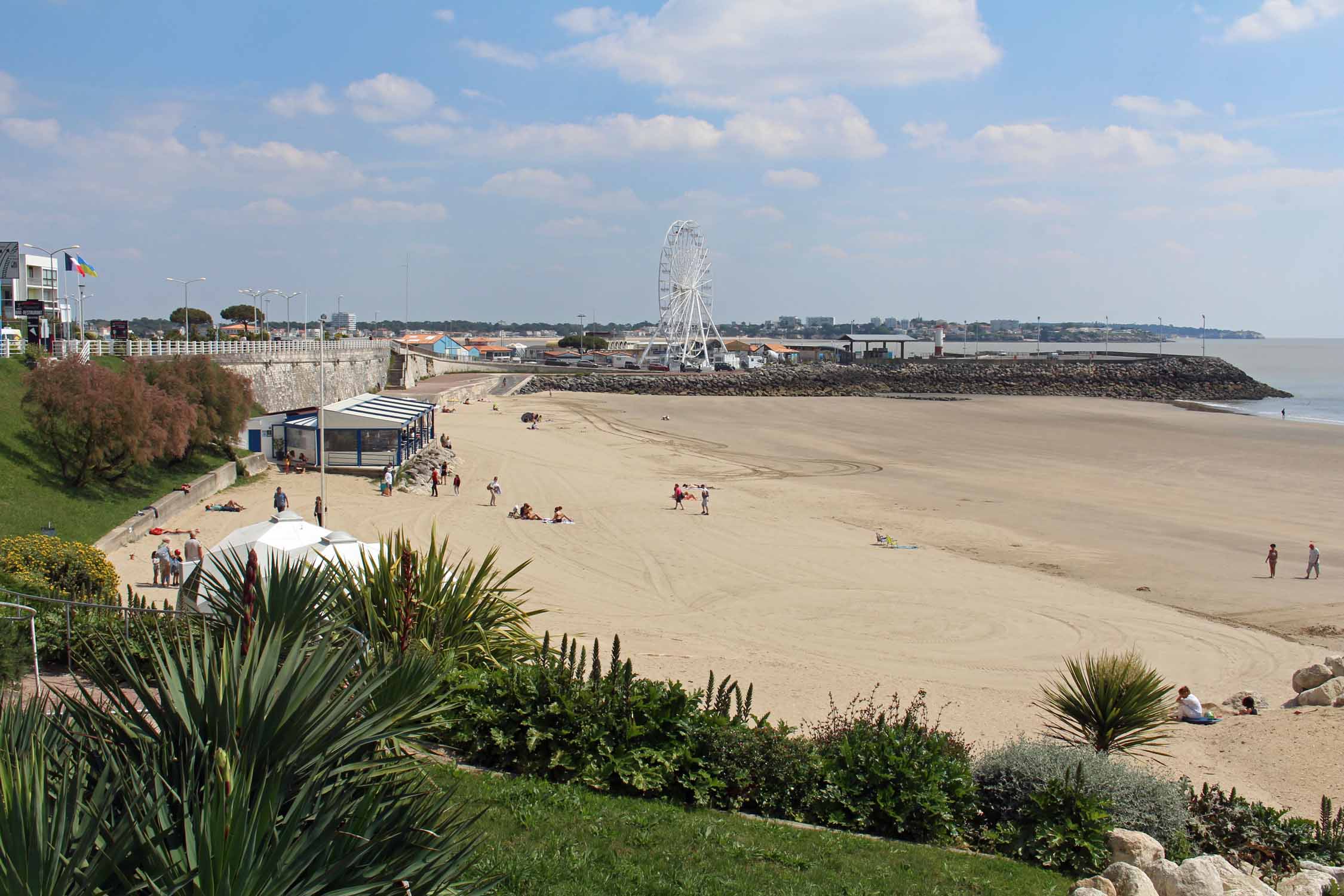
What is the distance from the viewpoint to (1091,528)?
23859mm

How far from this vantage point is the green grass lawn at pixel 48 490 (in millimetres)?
17766

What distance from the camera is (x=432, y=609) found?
7.77m

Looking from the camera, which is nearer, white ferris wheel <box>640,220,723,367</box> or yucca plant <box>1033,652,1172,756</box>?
yucca plant <box>1033,652,1172,756</box>

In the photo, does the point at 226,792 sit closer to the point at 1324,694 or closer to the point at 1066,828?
the point at 1066,828

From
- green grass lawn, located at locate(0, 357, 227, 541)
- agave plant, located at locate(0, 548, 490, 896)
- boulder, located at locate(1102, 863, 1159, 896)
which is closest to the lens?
Answer: agave plant, located at locate(0, 548, 490, 896)

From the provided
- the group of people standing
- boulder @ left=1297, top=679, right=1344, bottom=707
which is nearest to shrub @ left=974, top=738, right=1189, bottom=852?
boulder @ left=1297, top=679, right=1344, bottom=707

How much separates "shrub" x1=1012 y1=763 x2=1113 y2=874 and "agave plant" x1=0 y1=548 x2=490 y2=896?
378 centimetres

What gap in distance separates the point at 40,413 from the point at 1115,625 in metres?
20.9

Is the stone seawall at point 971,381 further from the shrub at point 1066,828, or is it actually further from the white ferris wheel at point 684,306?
the shrub at point 1066,828

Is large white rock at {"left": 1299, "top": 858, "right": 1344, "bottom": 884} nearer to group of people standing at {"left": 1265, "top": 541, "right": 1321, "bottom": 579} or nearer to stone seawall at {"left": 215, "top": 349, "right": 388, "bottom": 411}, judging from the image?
group of people standing at {"left": 1265, "top": 541, "right": 1321, "bottom": 579}

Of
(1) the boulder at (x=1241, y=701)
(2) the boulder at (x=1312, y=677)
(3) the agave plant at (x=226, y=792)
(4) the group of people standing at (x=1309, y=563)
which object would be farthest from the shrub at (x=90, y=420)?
(4) the group of people standing at (x=1309, y=563)

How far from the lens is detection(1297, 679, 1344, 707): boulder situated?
36.3ft

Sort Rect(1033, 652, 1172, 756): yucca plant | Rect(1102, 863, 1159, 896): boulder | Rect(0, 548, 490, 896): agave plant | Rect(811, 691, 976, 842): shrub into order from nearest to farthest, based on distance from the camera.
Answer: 1. Rect(0, 548, 490, 896): agave plant
2. Rect(1102, 863, 1159, 896): boulder
3. Rect(811, 691, 976, 842): shrub
4. Rect(1033, 652, 1172, 756): yucca plant

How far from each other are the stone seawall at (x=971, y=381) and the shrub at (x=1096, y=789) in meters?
65.1
